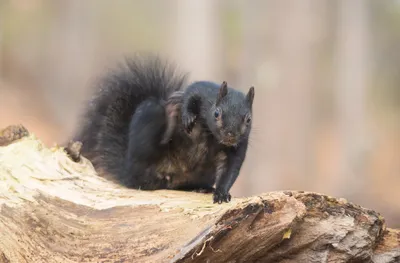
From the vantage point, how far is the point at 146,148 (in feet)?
7.59

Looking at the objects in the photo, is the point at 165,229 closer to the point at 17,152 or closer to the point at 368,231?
the point at 368,231

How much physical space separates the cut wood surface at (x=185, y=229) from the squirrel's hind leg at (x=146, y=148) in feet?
1.49

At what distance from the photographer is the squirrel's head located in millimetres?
2033

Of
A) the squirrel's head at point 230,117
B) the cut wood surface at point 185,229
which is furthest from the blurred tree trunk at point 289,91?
the cut wood surface at point 185,229

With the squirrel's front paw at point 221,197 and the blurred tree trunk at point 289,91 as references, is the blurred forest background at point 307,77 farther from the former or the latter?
the squirrel's front paw at point 221,197

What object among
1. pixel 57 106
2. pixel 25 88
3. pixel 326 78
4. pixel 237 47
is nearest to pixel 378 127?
pixel 326 78

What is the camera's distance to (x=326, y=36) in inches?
168

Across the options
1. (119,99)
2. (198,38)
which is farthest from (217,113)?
(198,38)

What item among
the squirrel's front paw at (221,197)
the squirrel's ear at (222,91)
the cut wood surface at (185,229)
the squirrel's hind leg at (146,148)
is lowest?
the cut wood surface at (185,229)

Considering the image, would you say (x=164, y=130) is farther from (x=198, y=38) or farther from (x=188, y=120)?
(x=198, y=38)

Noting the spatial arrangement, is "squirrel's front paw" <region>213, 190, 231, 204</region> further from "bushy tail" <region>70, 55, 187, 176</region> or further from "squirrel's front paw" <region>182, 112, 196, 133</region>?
"bushy tail" <region>70, 55, 187, 176</region>

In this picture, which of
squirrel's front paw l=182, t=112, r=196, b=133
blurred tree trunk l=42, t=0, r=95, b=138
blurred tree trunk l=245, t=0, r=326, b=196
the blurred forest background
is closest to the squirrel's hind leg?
squirrel's front paw l=182, t=112, r=196, b=133

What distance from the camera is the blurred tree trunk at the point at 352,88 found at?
14.0 feet

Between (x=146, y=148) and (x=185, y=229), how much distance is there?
863 mm
